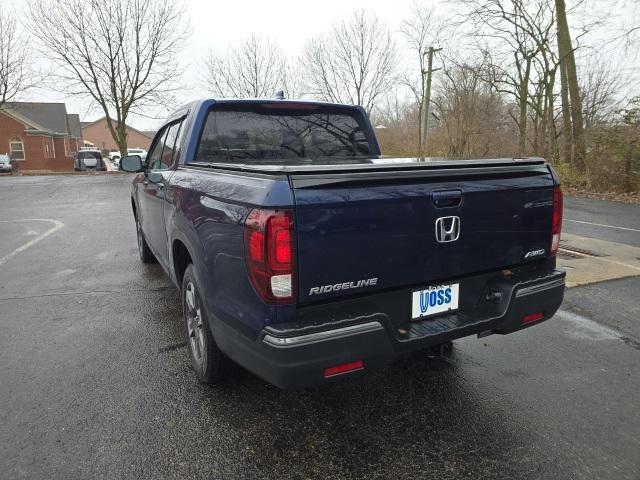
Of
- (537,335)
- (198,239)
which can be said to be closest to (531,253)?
(537,335)

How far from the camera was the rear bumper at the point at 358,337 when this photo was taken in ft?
6.77

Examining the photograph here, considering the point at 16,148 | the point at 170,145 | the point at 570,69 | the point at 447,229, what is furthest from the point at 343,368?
the point at 16,148

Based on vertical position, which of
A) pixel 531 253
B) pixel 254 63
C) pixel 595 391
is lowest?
pixel 595 391

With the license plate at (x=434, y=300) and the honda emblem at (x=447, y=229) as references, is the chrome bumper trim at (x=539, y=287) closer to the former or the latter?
the license plate at (x=434, y=300)

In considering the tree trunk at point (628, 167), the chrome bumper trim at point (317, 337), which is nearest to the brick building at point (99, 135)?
the tree trunk at point (628, 167)

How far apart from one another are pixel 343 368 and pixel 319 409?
79 centimetres

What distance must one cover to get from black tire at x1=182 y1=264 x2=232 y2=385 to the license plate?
3.98 feet

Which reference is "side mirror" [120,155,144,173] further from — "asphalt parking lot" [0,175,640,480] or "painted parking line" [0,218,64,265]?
"painted parking line" [0,218,64,265]

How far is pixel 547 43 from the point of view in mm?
18250

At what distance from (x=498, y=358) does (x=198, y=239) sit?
7.94ft

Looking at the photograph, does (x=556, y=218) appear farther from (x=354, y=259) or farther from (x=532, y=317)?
(x=354, y=259)

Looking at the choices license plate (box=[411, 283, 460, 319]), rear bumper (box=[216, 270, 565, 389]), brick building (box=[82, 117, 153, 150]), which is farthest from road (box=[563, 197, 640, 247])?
brick building (box=[82, 117, 153, 150])

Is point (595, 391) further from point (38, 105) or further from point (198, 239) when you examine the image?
point (38, 105)

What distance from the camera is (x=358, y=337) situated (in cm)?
212
